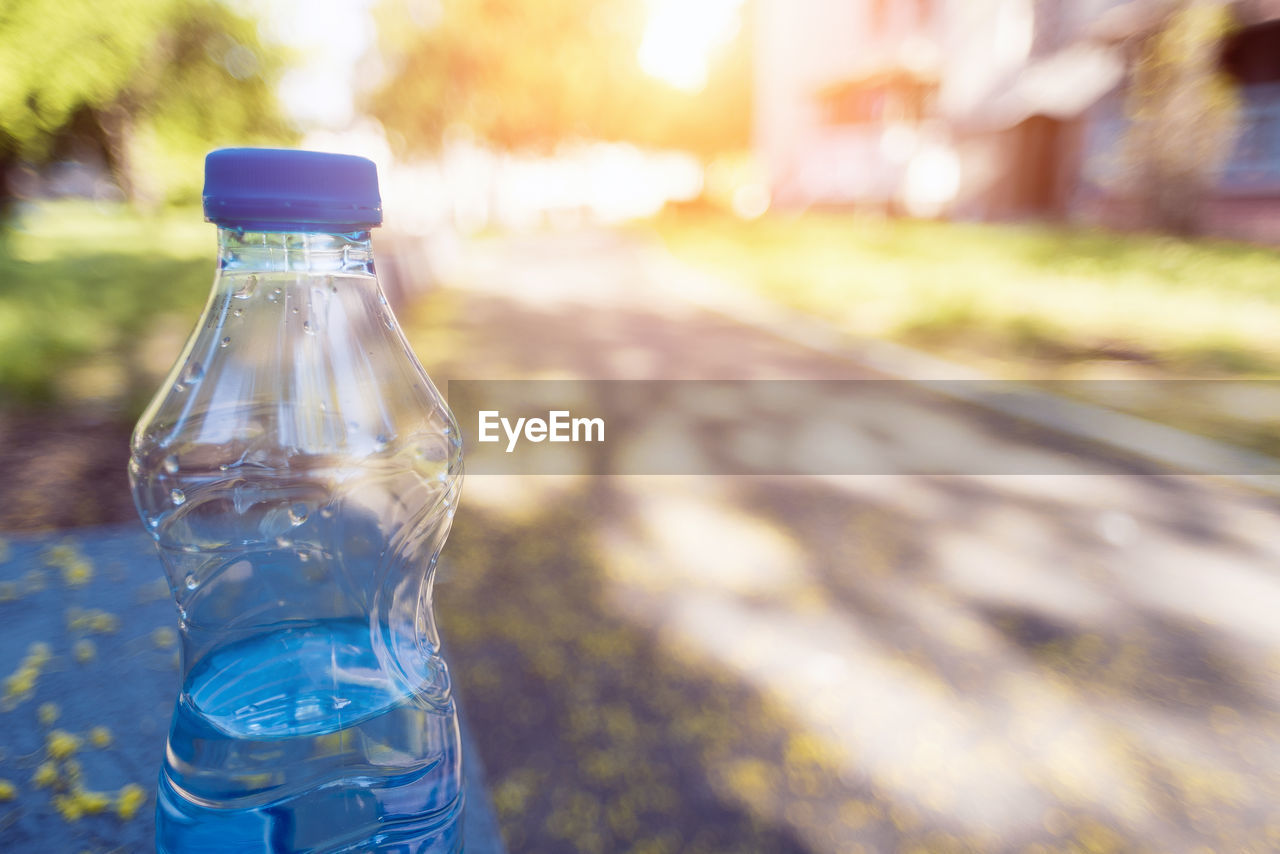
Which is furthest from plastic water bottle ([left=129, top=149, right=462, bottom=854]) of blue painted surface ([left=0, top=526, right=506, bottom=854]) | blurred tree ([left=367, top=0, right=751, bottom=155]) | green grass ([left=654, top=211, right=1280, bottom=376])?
blurred tree ([left=367, top=0, right=751, bottom=155])

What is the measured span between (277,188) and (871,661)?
7.74ft

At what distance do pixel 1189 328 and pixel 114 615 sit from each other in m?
9.35

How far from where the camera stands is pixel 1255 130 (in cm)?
1230

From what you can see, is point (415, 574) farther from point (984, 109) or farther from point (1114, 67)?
point (984, 109)

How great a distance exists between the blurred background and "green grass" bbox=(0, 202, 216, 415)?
0.06m

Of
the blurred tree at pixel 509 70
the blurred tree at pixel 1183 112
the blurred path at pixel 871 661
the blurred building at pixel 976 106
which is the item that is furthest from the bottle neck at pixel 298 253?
the blurred tree at pixel 509 70

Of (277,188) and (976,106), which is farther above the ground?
(976,106)

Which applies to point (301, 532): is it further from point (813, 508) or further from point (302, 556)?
point (813, 508)

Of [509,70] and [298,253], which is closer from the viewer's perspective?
[298,253]

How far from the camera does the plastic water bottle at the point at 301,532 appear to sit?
124 centimetres

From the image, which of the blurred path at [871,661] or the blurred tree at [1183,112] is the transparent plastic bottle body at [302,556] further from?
the blurred tree at [1183,112]

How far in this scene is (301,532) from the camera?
167 cm

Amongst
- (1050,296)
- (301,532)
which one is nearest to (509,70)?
(1050,296)

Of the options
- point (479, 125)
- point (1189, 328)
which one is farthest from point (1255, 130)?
point (479, 125)
